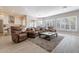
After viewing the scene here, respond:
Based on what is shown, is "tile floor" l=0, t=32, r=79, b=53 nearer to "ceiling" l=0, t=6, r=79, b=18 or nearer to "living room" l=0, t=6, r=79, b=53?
"living room" l=0, t=6, r=79, b=53

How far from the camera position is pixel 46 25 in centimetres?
341

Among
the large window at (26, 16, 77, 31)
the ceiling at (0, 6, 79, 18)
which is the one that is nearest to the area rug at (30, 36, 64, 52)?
the large window at (26, 16, 77, 31)

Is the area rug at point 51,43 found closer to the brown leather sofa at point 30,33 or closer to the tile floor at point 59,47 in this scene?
the tile floor at point 59,47

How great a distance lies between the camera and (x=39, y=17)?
3.41 meters

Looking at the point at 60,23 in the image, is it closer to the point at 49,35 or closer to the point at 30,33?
the point at 49,35

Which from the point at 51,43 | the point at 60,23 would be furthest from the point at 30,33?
the point at 60,23

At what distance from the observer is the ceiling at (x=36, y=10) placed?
9.85 ft

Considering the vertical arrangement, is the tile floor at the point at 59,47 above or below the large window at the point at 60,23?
below

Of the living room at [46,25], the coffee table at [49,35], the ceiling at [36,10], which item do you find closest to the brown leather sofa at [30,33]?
the living room at [46,25]

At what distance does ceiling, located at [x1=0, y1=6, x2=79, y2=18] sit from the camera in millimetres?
3002

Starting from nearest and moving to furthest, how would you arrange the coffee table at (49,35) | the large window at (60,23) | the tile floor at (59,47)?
the tile floor at (59,47) < the large window at (60,23) < the coffee table at (49,35)
